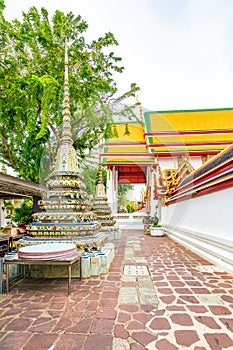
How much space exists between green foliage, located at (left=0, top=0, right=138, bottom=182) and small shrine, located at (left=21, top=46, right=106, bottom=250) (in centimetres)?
421

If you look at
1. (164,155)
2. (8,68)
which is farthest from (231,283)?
(164,155)

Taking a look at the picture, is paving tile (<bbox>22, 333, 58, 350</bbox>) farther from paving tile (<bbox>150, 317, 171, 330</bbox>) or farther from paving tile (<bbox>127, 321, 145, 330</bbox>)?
paving tile (<bbox>150, 317, 171, 330</bbox>)

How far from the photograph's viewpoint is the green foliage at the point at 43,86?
8.90 metres

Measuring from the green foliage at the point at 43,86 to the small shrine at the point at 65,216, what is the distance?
4215 mm

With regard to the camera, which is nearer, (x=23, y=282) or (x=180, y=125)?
(x=23, y=282)

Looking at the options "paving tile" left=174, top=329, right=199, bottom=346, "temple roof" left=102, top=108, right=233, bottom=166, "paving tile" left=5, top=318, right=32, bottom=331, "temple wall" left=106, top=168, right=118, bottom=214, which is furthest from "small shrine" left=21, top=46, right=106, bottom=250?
"temple wall" left=106, top=168, right=118, bottom=214

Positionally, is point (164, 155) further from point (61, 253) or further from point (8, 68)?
point (61, 253)

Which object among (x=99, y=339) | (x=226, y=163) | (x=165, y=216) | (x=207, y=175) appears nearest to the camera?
(x=99, y=339)

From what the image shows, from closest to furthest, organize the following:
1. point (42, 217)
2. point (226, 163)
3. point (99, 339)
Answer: point (99, 339) < point (42, 217) < point (226, 163)

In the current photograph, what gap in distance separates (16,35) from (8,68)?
4.16 ft

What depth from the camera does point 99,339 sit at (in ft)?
6.70

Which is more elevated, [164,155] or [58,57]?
[58,57]

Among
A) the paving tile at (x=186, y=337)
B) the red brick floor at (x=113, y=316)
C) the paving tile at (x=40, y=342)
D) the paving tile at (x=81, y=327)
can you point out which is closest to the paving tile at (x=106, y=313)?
the red brick floor at (x=113, y=316)

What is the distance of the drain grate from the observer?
13.6 ft
